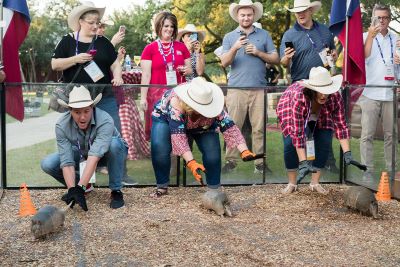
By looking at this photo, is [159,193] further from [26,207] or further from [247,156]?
[26,207]

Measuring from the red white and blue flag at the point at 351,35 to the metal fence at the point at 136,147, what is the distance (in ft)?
1.18

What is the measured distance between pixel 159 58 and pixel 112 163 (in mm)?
1373

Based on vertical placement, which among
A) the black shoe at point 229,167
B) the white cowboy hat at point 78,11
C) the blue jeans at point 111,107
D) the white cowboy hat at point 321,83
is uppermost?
the white cowboy hat at point 78,11

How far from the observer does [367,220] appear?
5266 millimetres

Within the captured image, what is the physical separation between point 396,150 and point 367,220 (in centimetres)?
126

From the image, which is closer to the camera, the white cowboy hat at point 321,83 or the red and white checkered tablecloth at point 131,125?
the white cowboy hat at point 321,83

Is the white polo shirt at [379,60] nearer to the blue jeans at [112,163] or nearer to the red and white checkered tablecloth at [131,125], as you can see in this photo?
the red and white checkered tablecloth at [131,125]

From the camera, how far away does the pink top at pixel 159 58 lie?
659 cm

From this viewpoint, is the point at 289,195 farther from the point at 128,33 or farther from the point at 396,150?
the point at 128,33

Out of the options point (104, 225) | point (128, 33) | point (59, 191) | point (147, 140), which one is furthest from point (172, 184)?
point (128, 33)

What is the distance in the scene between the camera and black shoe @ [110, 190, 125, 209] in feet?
18.5

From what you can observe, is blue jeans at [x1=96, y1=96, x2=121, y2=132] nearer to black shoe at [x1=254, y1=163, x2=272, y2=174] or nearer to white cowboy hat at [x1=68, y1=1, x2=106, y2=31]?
white cowboy hat at [x1=68, y1=1, x2=106, y2=31]

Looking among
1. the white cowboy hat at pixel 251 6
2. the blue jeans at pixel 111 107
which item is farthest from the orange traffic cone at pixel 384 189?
the blue jeans at pixel 111 107

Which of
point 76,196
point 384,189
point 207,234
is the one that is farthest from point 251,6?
point 207,234
